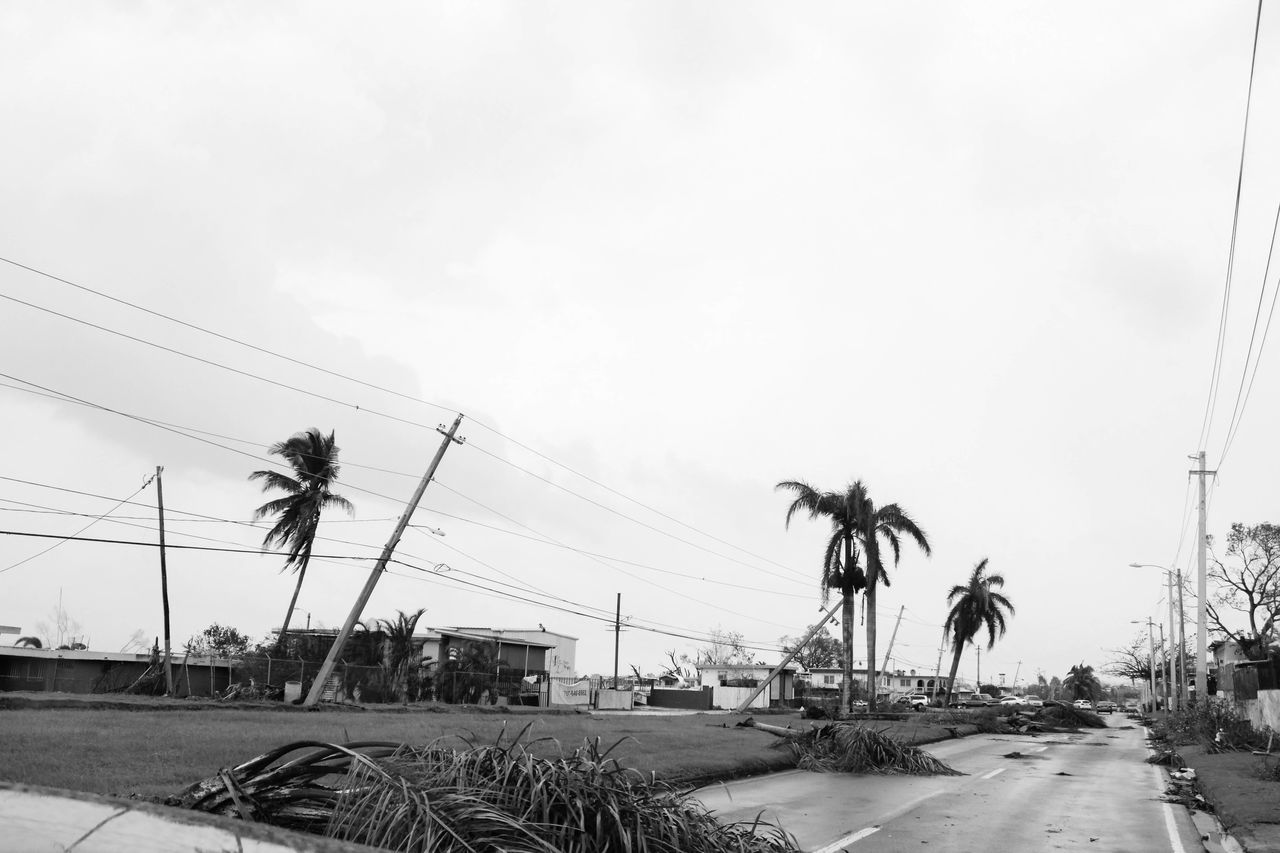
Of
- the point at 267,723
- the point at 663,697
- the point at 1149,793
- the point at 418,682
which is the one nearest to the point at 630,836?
the point at 1149,793

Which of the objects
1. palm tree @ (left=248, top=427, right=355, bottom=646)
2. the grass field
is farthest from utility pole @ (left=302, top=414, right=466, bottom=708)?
palm tree @ (left=248, top=427, right=355, bottom=646)

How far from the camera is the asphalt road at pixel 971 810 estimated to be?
11.4 metres

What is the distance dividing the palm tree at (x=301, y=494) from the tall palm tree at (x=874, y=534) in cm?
2472

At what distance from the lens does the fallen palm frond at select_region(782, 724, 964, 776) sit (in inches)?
778

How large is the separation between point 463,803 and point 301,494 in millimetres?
46829

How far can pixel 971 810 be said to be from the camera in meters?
14.3

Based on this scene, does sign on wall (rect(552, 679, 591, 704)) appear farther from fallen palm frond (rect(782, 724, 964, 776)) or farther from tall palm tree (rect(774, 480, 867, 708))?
fallen palm frond (rect(782, 724, 964, 776))

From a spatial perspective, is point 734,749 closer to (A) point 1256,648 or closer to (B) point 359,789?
(B) point 359,789

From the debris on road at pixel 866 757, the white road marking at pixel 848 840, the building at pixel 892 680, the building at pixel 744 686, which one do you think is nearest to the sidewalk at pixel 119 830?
the white road marking at pixel 848 840

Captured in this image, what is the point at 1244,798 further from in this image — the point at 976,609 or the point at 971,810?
the point at 976,609

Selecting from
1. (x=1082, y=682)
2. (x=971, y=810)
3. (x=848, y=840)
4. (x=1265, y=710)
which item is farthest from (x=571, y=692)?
(x=1082, y=682)

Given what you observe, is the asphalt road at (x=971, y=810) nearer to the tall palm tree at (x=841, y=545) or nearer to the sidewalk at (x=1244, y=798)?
the sidewalk at (x=1244, y=798)

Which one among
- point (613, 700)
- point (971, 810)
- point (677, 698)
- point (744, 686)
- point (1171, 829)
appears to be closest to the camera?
point (1171, 829)

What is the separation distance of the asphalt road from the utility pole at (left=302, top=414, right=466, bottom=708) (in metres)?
17.3
